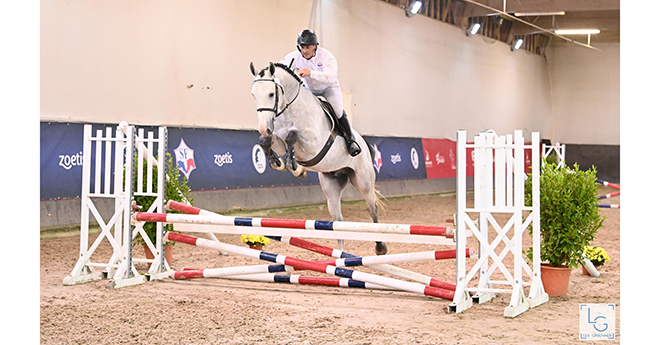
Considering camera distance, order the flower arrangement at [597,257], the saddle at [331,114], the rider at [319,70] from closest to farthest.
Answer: the rider at [319,70] < the saddle at [331,114] < the flower arrangement at [597,257]

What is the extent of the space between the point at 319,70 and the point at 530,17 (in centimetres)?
1822

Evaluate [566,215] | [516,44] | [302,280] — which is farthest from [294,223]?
[516,44]

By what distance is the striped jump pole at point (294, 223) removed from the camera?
14.6ft

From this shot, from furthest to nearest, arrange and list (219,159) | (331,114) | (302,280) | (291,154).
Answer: (219,159) → (331,114) → (302,280) → (291,154)

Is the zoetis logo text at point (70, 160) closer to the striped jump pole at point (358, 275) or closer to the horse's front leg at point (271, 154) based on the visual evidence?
the striped jump pole at point (358, 275)

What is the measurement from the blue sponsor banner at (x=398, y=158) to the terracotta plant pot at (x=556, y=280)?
8.26 metres

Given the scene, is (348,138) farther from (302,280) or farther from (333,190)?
(302,280)

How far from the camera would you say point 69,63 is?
8203 mm

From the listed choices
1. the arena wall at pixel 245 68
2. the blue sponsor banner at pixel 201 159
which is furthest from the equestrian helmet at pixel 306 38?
the arena wall at pixel 245 68

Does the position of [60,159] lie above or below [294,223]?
above

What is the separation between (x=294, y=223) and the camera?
4695mm

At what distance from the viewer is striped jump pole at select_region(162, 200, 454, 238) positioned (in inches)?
175
